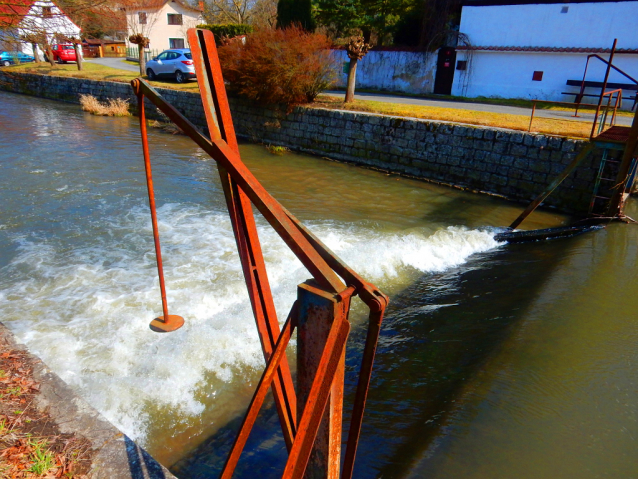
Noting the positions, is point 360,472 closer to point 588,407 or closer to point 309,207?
point 588,407

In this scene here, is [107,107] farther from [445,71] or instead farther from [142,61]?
[445,71]

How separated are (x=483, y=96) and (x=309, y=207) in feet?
49.8

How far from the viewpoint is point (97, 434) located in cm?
264

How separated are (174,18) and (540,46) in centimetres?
3577

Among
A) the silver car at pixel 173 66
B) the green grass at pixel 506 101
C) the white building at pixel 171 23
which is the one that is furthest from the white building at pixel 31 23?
the white building at pixel 171 23

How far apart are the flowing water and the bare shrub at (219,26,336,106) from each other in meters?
5.85

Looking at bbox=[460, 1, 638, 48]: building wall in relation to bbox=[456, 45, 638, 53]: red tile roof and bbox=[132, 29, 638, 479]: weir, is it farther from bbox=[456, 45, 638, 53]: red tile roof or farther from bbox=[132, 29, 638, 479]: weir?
bbox=[132, 29, 638, 479]: weir

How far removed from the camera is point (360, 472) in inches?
143

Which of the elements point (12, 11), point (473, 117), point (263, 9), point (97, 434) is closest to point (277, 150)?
point (473, 117)

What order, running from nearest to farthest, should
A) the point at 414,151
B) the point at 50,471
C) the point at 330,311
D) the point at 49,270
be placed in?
the point at 330,311
the point at 50,471
the point at 49,270
the point at 414,151

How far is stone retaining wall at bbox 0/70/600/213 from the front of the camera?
1089 centimetres

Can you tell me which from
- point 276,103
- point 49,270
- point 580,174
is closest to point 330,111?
point 276,103

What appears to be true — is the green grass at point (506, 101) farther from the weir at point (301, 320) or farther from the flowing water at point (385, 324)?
the weir at point (301, 320)

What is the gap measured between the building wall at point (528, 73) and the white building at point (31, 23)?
62.0 feet
